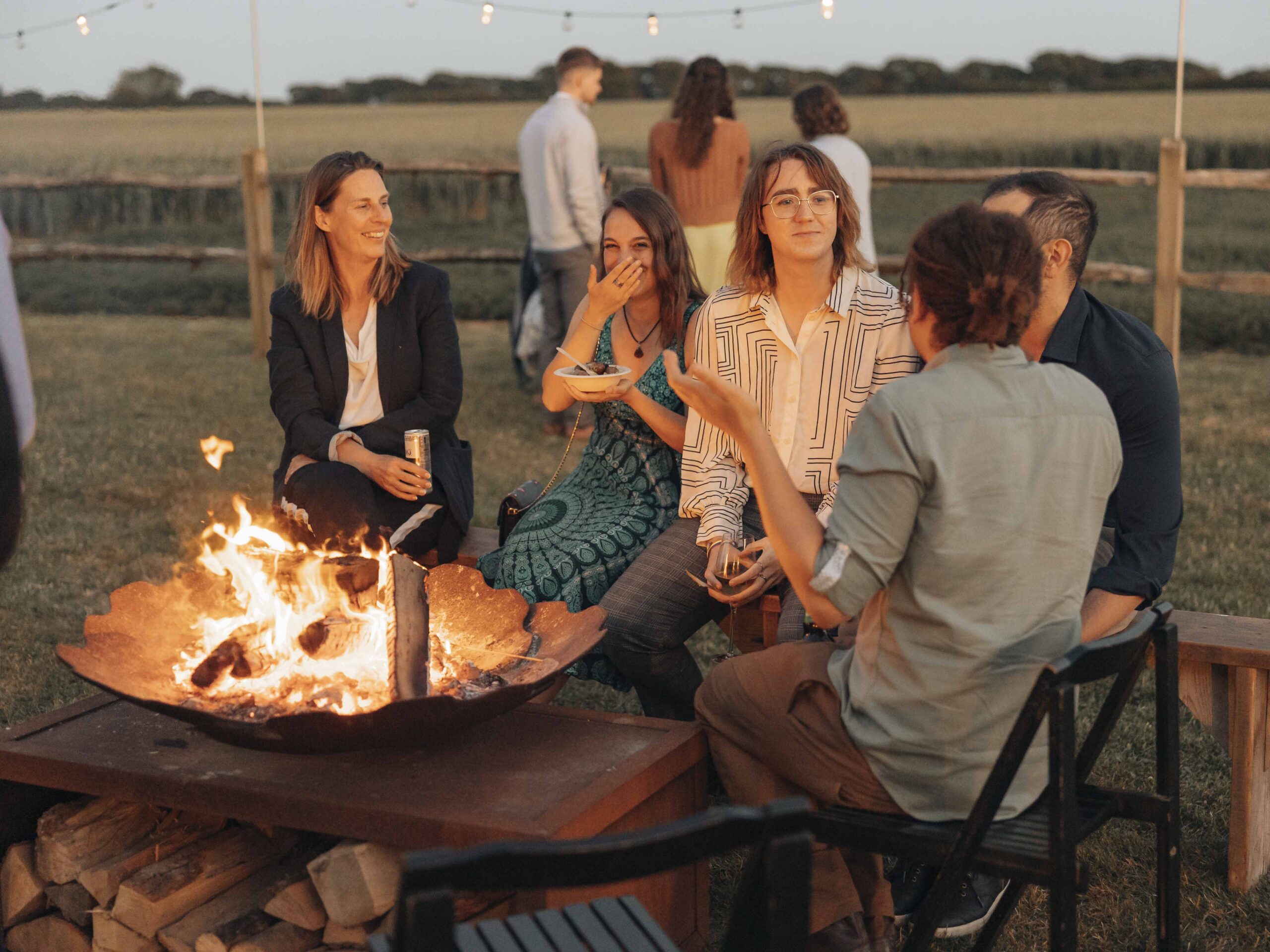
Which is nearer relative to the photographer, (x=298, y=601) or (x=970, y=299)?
(x=970, y=299)

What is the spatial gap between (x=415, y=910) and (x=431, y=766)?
1137mm

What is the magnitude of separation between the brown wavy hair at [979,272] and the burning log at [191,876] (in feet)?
5.65

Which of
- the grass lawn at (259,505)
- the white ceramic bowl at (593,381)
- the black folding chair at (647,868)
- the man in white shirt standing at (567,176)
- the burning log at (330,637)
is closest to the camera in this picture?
the black folding chair at (647,868)

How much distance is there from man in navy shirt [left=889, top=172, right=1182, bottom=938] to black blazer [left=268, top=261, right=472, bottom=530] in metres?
1.74

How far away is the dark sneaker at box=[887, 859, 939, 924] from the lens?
291cm

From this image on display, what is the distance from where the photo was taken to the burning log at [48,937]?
2664mm

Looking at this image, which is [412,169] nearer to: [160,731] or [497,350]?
[497,350]

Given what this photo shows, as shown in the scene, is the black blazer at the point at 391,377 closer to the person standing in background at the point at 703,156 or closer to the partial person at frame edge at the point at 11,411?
the partial person at frame edge at the point at 11,411

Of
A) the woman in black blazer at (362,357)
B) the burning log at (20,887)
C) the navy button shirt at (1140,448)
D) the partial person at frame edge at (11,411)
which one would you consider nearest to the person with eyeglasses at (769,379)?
the navy button shirt at (1140,448)

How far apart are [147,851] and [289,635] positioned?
51cm

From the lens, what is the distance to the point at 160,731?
276 cm

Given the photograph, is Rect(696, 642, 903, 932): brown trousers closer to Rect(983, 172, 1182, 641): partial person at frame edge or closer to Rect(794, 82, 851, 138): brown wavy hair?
Rect(983, 172, 1182, 641): partial person at frame edge

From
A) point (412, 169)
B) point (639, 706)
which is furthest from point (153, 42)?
point (639, 706)

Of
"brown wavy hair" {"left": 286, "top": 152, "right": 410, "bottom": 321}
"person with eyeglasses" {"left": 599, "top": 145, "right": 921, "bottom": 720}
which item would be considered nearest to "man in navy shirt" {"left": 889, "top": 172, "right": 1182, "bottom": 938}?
"person with eyeglasses" {"left": 599, "top": 145, "right": 921, "bottom": 720}
